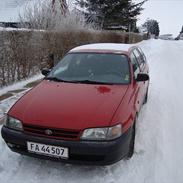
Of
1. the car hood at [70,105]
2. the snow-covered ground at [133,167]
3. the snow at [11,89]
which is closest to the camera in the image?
the car hood at [70,105]

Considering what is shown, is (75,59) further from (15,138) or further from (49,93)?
(15,138)

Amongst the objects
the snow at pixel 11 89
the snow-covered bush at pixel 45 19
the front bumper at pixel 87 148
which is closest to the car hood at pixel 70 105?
the front bumper at pixel 87 148

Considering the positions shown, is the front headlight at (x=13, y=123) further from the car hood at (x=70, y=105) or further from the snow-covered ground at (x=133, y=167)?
the snow-covered ground at (x=133, y=167)

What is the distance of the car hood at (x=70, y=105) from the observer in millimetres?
3389

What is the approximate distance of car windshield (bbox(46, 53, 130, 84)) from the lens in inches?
178

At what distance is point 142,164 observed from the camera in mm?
3920

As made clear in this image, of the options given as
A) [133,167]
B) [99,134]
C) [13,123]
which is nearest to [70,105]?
[99,134]

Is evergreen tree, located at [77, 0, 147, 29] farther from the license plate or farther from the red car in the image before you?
the license plate

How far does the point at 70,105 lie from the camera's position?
12.1ft

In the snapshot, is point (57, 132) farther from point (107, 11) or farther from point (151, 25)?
point (151, 25)

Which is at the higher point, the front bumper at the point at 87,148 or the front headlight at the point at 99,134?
the front headlight at the point at 99,134

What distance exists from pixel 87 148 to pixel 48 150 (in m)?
0.48

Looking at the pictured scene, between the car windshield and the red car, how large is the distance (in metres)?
0.03

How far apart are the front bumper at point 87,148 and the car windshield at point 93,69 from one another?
1212mm
